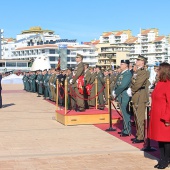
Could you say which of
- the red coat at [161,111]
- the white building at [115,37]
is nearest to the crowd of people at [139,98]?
the red coat at [161,111]

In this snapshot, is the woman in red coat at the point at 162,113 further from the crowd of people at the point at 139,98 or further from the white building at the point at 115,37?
the white building at the point at 115,37

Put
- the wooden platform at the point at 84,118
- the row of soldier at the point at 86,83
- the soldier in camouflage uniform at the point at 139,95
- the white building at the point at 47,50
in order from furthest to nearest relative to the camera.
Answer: the white building at the point at 47,50 < the row of soldier at the point at 86,83 < the wooden platform at the point at 84,118 < the soldier in camouflage uniform at the point at 139,95

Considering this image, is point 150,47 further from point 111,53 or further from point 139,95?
point 139,95

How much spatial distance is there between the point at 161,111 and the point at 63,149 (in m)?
2.53

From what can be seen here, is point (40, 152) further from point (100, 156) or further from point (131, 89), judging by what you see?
point (131, 89)

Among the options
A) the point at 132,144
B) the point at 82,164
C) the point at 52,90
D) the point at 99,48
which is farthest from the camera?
the point at 99,48

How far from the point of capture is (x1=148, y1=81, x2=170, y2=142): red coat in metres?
7.01

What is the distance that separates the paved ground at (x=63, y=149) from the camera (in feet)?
24.5

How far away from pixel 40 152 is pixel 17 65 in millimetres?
108951

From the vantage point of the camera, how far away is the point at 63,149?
8867mm

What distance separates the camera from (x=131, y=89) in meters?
9.42

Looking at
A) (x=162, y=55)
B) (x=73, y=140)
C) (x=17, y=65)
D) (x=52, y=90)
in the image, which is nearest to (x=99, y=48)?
(x=162, y=55)

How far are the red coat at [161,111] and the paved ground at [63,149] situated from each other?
60 centimetres

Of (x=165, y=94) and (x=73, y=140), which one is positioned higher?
(x=165, y=94)
